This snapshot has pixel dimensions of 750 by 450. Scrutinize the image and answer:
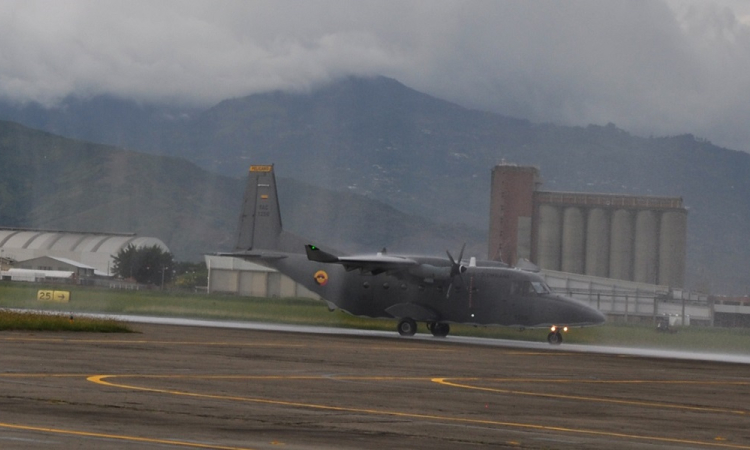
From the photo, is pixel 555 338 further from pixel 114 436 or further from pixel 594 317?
pixel 114 436

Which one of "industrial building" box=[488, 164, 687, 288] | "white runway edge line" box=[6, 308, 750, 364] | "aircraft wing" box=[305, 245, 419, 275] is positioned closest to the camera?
"white runway edge line" box=[6, 308, 750, 364]

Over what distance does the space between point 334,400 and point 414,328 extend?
31139mm

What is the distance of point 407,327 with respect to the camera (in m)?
50.7

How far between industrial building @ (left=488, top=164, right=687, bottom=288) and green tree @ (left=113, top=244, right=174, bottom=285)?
54849 mm

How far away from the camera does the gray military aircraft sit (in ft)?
161

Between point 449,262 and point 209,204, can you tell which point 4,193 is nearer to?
point 209,204

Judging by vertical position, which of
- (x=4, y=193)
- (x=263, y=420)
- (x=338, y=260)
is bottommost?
(x=263, y=420)

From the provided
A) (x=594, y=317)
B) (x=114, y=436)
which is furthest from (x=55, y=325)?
(x=114, y=436)

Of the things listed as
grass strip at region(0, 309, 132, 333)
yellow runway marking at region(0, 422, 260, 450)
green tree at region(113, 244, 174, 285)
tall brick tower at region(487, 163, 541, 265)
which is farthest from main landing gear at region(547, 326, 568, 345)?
tall brick tower at region(487, 163, 541, 265)

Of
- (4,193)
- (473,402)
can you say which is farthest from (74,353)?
(4,193)

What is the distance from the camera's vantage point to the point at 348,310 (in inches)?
2028

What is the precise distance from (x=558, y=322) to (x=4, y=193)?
366 feet

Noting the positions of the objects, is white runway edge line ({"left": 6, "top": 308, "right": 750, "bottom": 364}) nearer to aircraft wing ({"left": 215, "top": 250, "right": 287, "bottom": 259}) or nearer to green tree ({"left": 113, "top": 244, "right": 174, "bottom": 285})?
aircraft wing ({"left": 215, "top": 250, "right": 287, "bottom": 259})

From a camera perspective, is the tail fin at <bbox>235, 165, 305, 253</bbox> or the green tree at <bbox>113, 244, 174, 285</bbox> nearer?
the tail fin at <bbox>235, 165, 305, 253</bbox>
